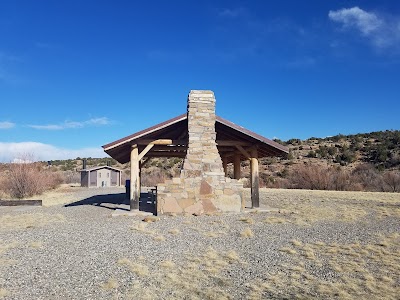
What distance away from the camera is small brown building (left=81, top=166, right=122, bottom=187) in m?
32.1

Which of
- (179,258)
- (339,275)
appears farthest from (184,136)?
(339,275)

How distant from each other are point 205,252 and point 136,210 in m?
5.78

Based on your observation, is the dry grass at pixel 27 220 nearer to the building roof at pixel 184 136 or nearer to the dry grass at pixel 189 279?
the building roof at pixel 184 136

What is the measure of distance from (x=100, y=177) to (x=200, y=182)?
2328 centimetres

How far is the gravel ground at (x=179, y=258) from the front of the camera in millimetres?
4469

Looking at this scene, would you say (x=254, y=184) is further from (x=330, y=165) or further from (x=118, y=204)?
(x=330, y=165)

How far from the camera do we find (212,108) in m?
12.0

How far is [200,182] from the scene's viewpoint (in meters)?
11.3

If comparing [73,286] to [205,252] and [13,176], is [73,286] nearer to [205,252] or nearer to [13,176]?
[205,252]

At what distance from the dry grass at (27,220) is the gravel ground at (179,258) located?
0.11 metres

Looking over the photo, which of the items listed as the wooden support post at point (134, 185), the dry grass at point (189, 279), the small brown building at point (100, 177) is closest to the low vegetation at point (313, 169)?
the small brown building at point (100, 177)

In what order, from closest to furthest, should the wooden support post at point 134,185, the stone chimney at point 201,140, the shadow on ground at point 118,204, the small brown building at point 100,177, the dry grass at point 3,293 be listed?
the dry grass at point 3,293
the stone chimney at point 201,140
the wooden support post at point 134,185
the shadow on ground at point 118,204
the small brown building at point 100,177

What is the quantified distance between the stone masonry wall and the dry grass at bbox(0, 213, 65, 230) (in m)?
→ 3.35

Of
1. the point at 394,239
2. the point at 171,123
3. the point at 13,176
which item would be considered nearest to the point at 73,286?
the point at 394,239
